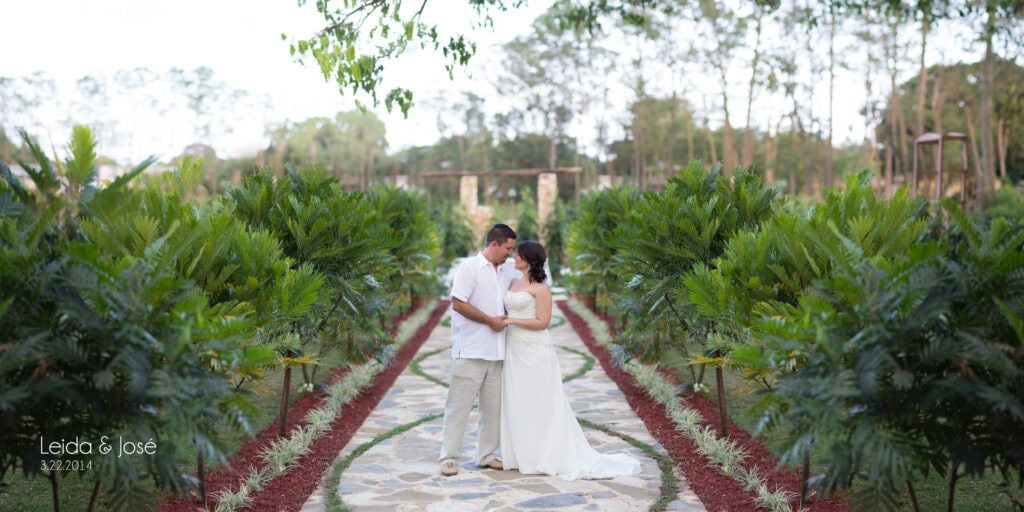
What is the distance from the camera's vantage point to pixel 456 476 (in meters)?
6.62

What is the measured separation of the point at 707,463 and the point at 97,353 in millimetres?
4364

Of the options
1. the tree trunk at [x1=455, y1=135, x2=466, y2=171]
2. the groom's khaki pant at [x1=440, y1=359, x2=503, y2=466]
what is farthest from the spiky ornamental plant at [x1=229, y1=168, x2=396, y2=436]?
the tree trunk at [x1=455, y1=135, x2=466, y2=171]

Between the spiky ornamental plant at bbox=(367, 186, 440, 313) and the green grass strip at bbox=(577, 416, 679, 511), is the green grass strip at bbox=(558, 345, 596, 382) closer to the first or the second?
the green grass strip at bbox=(577, 416, 679, 511)

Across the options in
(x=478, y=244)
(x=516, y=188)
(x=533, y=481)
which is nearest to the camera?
(x=533, y=481)

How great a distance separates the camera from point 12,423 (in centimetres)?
405

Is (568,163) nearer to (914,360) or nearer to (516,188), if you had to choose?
(516,188)

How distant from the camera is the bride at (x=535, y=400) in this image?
6688 millimetres

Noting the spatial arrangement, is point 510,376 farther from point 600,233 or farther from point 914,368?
point 600,233

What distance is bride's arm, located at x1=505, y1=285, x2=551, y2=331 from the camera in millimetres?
6754

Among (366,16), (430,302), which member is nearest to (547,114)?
(430,302)

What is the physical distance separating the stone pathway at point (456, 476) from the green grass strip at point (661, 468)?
4 cm

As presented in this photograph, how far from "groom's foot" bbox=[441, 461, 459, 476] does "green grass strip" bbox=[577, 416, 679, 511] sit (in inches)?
56.6

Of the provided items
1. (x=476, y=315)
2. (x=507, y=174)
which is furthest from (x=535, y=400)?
(x=507, y=174)

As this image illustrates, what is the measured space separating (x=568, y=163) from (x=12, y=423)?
55.9 meters
